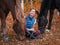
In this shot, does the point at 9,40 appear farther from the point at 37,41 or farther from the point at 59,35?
the point at 59,35

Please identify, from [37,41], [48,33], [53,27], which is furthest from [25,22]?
[53,27]

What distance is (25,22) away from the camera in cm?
561

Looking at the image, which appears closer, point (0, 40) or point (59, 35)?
point (0, 40)

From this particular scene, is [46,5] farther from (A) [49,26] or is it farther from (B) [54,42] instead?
(B) [54,42]

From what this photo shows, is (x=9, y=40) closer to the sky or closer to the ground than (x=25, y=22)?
closer to the ground

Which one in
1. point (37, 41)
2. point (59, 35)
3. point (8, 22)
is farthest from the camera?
point (8, 22)

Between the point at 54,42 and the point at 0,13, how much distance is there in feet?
4.72

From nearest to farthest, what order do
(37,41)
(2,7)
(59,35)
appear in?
(2,7) < (37,41) < (59,35)

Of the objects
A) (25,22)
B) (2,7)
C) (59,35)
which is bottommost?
(59,35)

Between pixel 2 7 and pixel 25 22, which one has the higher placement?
pixel 2 7

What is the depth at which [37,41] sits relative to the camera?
5719mm

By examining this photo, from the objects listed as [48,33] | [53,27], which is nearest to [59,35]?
[48,33]

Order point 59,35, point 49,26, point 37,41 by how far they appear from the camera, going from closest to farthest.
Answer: point 37,41 → point 59,35 → point 49,26

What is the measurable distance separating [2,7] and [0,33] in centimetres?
76
